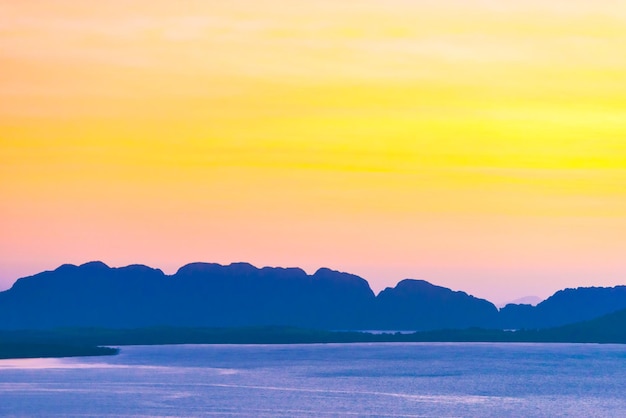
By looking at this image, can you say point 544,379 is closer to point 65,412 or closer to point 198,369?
point 198,369

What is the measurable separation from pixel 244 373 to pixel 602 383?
113 feet

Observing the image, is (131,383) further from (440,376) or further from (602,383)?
(602,383)

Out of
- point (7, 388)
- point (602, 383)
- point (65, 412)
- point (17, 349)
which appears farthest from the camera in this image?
point (17, 349)

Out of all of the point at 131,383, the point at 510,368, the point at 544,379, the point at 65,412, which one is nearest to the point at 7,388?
the point at 131,383

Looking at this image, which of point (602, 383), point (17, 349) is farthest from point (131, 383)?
point (17, 349)

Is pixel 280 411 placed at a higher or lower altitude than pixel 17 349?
lower

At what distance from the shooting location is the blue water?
8418cm

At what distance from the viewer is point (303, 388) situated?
339ft

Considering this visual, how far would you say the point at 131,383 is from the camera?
10794 centimetres

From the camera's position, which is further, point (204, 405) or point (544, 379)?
point (544, 379)

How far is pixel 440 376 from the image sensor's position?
425 feet

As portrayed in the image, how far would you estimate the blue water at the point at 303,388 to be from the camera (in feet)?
276

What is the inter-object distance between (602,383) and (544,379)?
6945mm

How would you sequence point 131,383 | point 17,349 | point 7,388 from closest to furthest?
point 7,388 < point 131,383 < point 17,349
